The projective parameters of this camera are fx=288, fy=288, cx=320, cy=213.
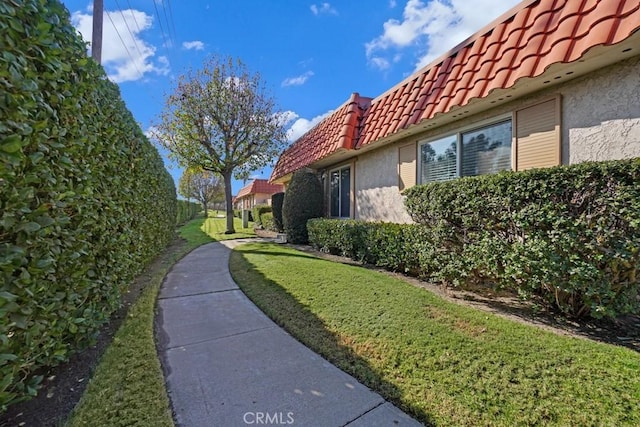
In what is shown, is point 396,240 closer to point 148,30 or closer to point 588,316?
point 588,316

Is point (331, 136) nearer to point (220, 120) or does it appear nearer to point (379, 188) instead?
point (379, 188)

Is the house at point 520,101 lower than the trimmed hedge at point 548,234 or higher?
higher

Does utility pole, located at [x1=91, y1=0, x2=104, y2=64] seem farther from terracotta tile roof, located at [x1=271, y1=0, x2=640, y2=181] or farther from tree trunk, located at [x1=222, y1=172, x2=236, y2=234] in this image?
tree trunk, located at [x1=222, y1=172, x2=236, y2=234]

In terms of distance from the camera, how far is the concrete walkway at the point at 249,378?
2.06m

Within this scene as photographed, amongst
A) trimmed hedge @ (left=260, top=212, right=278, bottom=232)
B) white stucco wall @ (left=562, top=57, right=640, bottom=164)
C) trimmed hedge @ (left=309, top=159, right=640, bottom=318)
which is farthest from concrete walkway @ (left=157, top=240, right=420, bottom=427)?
trimmed hedge @ (left=260, top=212, right=278, bottom=232)

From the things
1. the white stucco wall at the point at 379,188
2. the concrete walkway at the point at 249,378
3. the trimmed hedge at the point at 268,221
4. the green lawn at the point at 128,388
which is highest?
the white stucco wall at the point at 379,188

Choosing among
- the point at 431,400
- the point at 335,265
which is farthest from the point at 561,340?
the point at 335,265

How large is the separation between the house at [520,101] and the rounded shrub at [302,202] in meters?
3.42

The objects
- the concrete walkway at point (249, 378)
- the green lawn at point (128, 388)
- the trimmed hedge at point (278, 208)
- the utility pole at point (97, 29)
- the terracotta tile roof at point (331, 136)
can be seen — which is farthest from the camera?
the trimmed hedge at point (278, 208)

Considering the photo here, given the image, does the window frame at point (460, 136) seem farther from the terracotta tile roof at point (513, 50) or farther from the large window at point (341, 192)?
the large window at point (341, 192)

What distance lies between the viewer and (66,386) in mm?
2326

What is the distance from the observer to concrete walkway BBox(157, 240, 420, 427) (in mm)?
2064

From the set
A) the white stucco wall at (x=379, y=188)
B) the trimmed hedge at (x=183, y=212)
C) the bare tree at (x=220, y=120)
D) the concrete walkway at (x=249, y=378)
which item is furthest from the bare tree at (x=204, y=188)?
the concrete walkway at (x=249, y=378)

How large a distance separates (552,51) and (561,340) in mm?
3559
